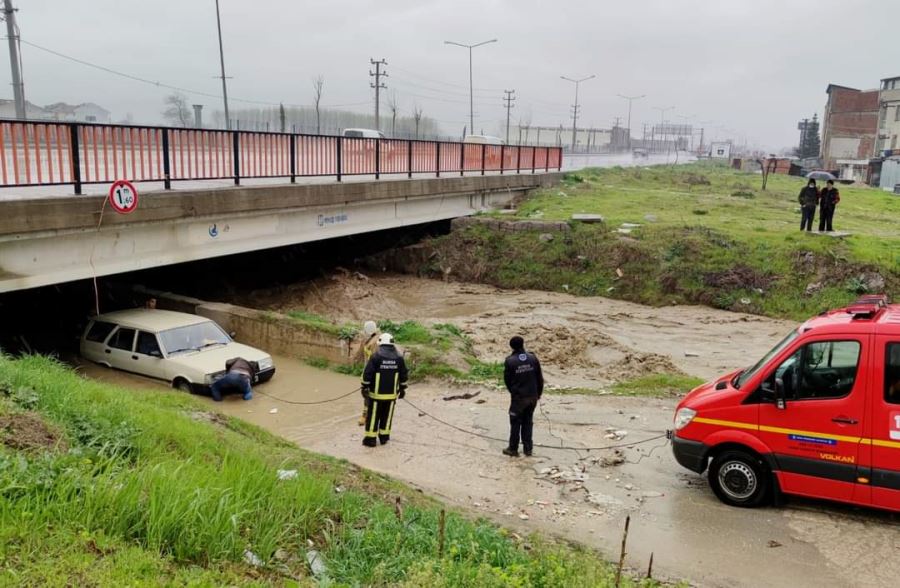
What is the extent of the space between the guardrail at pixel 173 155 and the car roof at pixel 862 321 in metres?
11.5

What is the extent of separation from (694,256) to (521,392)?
43.6 feet

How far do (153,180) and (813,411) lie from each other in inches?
471

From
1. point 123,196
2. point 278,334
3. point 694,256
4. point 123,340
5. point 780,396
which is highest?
point 123,196

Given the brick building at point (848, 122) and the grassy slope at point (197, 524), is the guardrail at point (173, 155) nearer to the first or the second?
the grassy slope at point (197, 524)

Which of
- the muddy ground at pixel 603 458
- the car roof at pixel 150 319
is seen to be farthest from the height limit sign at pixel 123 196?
the muddy ground at pixel 603 458

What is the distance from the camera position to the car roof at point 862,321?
6855 mm

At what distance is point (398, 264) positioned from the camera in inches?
971

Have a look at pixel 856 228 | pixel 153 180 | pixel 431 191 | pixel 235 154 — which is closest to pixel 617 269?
pixel 431 191

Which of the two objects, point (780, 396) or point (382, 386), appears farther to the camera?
point (382, 386)

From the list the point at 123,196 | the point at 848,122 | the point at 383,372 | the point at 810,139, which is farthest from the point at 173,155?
the point at 810,139

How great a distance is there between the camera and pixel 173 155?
1380 centimetres

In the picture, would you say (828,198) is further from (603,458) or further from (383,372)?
Result: (383,372)

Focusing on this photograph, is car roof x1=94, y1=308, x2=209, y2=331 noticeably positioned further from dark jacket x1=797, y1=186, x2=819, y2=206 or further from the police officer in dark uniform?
dark jacket x1=797, y1=186, x2=819, y2=206

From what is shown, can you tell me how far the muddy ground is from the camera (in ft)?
21.1
